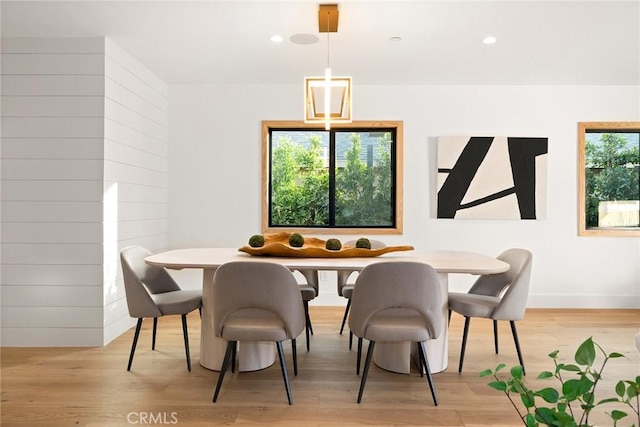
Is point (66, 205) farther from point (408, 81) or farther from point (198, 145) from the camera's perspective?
point (408, 81)

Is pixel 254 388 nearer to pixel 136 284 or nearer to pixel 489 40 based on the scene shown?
pixel 136 284

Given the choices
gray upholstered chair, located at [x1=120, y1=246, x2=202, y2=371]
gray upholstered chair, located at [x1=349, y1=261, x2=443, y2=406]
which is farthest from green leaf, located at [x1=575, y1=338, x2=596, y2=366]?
gray upholstered chair, located at [x1=120, y1=246, x2=202, y2=371]

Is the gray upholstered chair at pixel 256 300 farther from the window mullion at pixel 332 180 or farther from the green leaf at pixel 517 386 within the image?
the window mullion at pixel 332 180

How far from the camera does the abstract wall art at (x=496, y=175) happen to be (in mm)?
4746

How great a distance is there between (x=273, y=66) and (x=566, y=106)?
3.20m

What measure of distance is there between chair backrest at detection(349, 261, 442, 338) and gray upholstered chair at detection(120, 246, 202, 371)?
4.12 ft

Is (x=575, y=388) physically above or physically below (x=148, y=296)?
above

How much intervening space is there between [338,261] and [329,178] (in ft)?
7.77

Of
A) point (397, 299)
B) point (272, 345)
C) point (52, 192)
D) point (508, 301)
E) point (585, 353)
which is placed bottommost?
point (272, 345)

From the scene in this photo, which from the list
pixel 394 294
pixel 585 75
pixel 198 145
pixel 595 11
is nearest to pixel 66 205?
pixel 198 145

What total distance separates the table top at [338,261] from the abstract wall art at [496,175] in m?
1.64

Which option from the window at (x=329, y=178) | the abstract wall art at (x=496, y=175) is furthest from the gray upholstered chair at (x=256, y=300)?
the abstract wall art at (x=496, y=175)

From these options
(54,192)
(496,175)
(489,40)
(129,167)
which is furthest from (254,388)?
(496,175)

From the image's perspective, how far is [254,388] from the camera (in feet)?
8.65
